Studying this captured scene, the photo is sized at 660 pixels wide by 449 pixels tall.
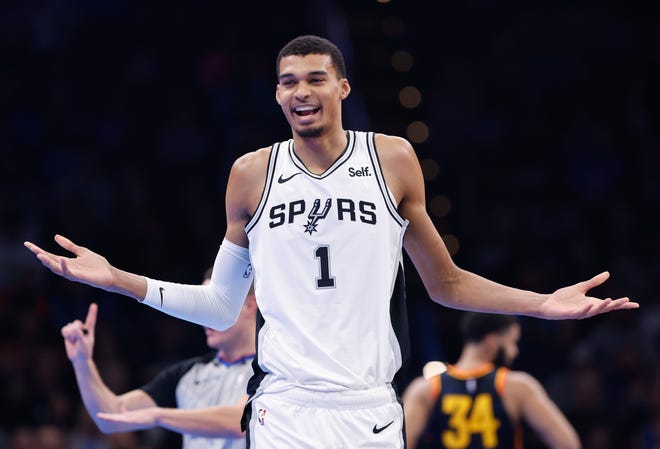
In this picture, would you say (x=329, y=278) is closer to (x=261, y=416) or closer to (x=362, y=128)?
(x=261, y=416)

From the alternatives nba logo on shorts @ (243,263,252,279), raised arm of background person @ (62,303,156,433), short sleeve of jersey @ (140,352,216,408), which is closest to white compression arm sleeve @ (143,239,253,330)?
nba logo on shorts @ (243,263,252,279)

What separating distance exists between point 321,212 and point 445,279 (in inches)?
25.1

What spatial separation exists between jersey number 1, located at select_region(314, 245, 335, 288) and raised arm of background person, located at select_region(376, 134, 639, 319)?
0.39 metres

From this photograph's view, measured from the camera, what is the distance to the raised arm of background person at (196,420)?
212 inches

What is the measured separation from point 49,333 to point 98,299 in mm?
681

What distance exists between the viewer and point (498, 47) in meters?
13.8

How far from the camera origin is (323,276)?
411cm

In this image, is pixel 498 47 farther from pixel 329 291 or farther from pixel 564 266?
pixel 329 291

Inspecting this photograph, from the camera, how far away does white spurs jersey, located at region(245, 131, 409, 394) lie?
407cm

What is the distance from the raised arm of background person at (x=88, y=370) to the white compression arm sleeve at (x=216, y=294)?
984mm

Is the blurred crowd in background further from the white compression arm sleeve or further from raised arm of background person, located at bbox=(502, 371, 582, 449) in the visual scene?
the white compression arm sleeve

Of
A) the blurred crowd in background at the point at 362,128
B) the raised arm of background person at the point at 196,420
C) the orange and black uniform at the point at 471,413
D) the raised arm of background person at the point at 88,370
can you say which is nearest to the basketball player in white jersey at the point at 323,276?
the raised arm of background person at the point at 196,420

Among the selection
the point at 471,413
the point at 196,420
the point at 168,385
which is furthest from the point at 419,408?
the point at 196,420
